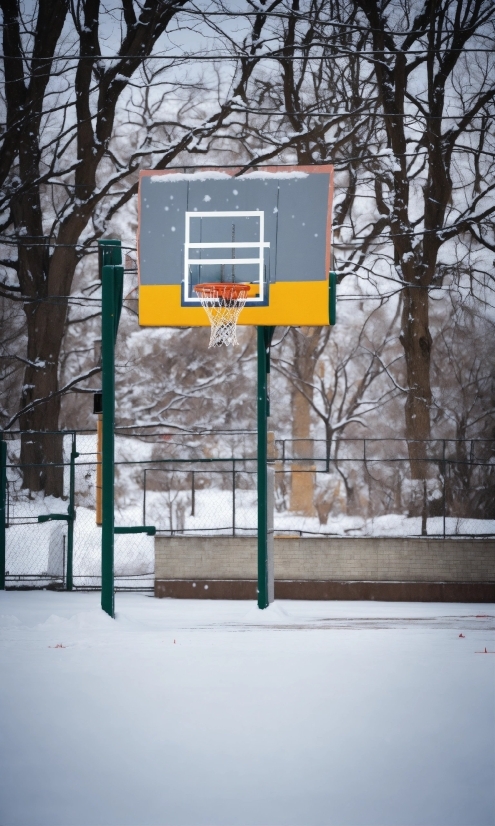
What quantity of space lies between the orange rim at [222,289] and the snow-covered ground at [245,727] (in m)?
4.47

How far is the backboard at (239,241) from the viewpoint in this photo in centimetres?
1220

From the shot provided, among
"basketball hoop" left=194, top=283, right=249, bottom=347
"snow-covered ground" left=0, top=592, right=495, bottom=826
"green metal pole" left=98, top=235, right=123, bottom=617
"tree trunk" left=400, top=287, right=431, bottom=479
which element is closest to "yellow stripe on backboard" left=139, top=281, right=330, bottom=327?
"basketball hoop" left=194, top=283, right=249, bottom=347

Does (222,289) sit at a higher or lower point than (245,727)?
higher

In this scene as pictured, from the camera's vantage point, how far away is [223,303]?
12.2 meters

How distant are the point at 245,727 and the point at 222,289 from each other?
7125 mm

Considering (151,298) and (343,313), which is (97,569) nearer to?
(151,298)

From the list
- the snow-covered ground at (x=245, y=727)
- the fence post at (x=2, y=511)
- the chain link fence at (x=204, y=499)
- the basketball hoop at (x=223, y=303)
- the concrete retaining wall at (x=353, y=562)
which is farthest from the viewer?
the chain link fence at (x=204, y=499)

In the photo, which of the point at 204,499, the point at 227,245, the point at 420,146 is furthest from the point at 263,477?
the point at 204,499

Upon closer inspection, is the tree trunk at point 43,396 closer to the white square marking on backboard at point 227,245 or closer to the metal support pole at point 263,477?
the metal support pole at point 263,477

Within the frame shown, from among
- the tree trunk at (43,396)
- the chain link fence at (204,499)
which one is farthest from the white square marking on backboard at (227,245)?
the tree trunk at (43,396)

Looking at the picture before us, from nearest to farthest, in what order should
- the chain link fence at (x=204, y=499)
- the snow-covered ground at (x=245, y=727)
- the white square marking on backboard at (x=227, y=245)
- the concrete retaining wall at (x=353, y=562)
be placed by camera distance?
the snow-covered ground at (x=245, y=727) < the white square marking on backboard at (x=227, y=245) < the concrete retaining wall at (x=353, y=562) < the chain link fence at (x=204, y=499)

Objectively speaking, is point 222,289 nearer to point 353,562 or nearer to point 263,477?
point 263,477

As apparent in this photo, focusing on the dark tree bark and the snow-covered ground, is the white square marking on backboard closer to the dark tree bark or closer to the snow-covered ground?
the snow-covered ground

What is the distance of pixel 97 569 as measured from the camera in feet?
59.0
